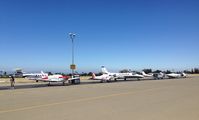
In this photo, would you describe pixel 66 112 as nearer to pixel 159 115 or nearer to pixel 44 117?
pixel 44 117

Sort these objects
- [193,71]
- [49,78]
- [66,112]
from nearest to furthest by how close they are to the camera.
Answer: [66,112] < [49,78] < [193,71]

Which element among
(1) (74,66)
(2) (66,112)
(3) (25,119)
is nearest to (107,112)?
(2) (66,112)

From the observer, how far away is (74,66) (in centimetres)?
4809

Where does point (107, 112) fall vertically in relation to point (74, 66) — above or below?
below

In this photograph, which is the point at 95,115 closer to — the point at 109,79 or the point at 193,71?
the point at 109,79

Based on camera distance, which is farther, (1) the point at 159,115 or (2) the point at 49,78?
(2) the point at 49,78

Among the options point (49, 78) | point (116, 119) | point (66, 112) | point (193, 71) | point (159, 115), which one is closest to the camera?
point (116, 119)

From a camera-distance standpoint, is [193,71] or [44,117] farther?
[193,71]

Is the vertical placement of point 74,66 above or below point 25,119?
above

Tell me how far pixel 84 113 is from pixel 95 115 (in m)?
0.78

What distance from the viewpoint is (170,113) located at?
509 inches

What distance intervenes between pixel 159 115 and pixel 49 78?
37030 mm

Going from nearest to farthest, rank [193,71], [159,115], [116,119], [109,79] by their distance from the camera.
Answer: [116,119] < [159,115] < [109,79] < [193,71]

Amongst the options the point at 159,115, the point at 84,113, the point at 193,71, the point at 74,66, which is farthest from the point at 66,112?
the point at 193,71
